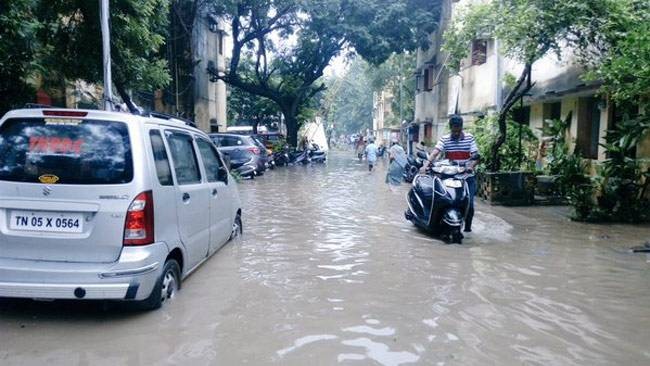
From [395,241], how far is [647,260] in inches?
126

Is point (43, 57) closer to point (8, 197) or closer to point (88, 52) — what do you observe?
point (88, 52)

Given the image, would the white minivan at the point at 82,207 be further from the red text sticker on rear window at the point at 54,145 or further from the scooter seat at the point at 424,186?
the scooter seat at the point at 424,186

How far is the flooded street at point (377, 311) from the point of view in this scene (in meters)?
3.72

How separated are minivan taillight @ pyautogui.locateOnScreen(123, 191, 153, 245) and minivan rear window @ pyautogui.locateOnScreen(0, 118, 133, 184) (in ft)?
0.62

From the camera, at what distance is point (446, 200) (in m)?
7.34

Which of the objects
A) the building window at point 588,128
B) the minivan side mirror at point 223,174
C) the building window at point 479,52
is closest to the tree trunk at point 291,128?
the building window at point 479,52

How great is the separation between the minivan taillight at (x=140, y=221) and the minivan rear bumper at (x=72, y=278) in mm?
91

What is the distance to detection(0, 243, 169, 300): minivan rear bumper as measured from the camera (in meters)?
3.90

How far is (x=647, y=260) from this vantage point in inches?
259

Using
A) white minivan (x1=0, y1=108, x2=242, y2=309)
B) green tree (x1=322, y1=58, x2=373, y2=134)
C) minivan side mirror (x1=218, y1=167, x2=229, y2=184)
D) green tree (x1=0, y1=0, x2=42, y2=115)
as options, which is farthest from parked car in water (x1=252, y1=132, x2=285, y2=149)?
green tree (x1=322, y1=58, x2=373, y2=134)

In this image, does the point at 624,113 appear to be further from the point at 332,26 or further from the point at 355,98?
the point at 355,98

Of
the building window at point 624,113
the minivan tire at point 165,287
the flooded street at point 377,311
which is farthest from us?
the building window at point 624,113

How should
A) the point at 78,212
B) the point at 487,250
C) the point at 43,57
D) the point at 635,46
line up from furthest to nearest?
the point at 43,57 < the point at 635,46 < the point at 487,250 < the point at 78,212

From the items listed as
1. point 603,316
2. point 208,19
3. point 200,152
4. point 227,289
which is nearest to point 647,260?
point 603,316
